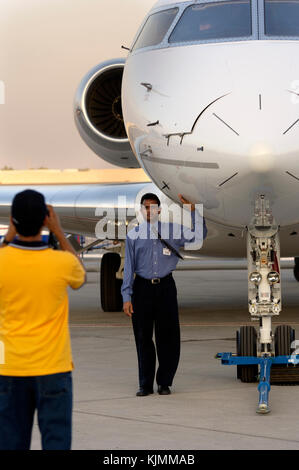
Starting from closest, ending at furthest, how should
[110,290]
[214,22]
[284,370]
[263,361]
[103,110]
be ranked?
[263,361] → [284,370] → [214,22] → [103,110] → [110,290]

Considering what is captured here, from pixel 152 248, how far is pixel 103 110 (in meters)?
7.23

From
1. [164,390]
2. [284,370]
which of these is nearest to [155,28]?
[284,370]

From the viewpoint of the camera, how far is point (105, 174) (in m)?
88.8

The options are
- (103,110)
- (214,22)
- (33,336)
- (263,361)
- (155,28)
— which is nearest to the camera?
(33,336)

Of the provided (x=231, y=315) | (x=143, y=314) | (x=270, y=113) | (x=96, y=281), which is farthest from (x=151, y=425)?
(x=96, y=281)

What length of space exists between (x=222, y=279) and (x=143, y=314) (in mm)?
18456

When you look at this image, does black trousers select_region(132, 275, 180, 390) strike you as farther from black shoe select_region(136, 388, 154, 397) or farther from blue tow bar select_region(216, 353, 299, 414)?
blue tow bar select_region(216, 353, 299, 414)

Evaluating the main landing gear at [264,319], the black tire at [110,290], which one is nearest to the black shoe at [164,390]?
the main landing gear at [264,319]

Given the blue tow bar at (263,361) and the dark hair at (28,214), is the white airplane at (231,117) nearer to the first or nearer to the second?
the blue tow bar at (263,361)

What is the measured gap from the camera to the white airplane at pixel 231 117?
8.34 metres

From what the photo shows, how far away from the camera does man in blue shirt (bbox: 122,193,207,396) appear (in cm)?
837

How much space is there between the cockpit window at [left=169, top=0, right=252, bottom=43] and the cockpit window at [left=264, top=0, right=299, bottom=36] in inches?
7.3

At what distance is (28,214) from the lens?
4629 millimetres

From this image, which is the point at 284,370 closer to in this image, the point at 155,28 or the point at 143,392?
the point at 143,392
